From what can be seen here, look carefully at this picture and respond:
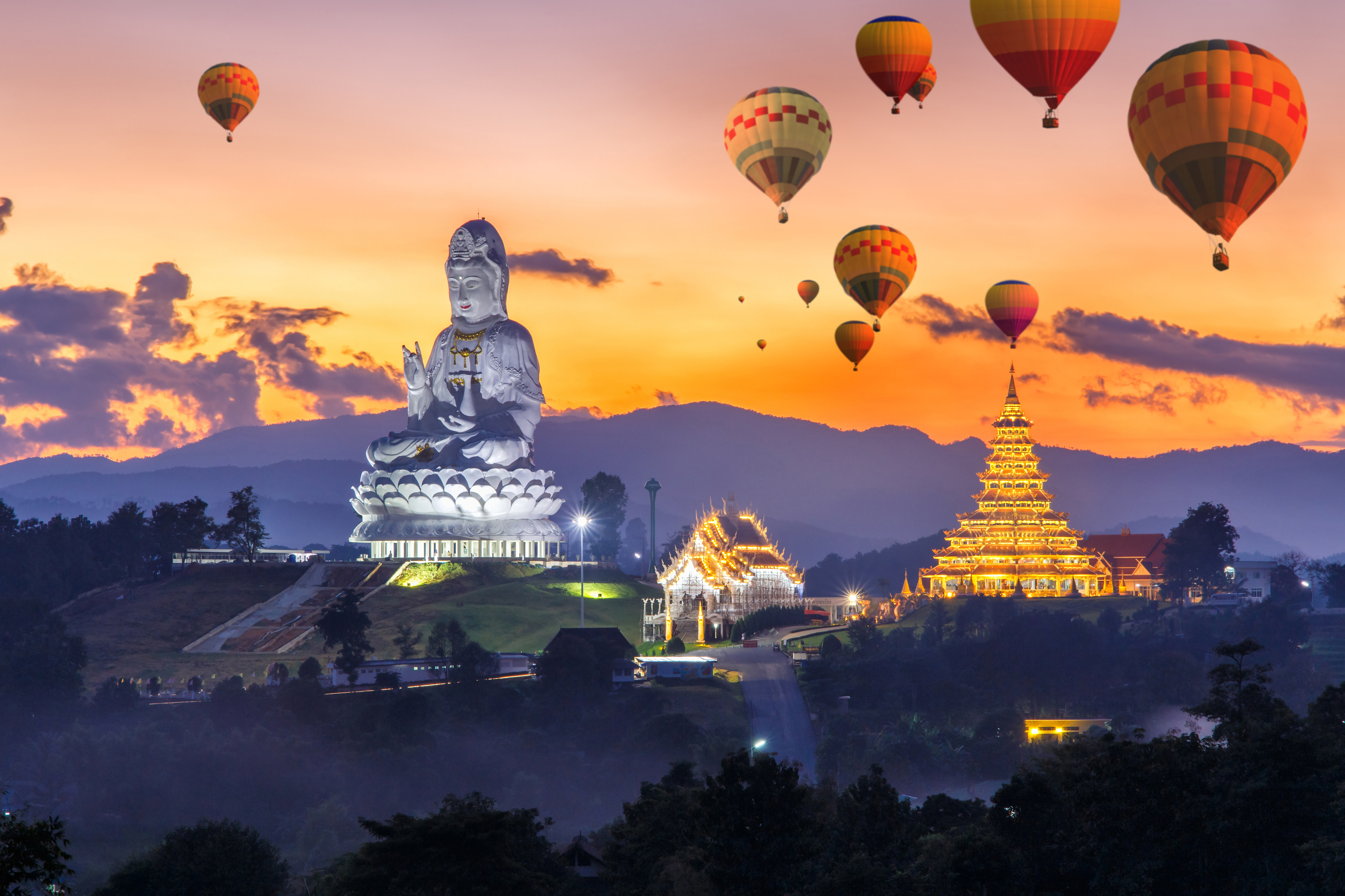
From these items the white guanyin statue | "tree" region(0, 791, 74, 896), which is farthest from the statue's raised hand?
→ "tree" region(0, 791, 74, 896)

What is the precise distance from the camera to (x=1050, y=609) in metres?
75.6

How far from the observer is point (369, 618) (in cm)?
7338

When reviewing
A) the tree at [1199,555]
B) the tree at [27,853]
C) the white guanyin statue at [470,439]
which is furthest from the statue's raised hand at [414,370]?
the tree at [27,853]

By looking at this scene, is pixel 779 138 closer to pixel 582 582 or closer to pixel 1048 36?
pixel 1048 36

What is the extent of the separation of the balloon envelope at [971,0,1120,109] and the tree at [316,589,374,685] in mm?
36037

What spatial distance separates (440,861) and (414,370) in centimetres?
5842

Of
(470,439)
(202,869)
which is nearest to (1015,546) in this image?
(470,439)

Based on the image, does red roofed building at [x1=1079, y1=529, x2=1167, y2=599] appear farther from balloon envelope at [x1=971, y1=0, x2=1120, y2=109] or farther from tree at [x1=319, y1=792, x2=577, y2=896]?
tree at [x1=319, y1=792, x2=577, y2=896]

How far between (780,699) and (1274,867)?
30.6 m

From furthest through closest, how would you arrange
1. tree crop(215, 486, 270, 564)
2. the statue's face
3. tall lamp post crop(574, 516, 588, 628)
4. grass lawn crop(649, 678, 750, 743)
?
1. tree crop(215, 486, 270, 564)
2. the statue's face
3. tall lamp post crop(574, 516, 588, 628)
4. grass lawn crop(649, 678, 750, 743)

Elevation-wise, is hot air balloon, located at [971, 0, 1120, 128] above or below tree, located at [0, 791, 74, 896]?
above

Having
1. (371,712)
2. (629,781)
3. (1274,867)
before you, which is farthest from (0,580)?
(1274,867)

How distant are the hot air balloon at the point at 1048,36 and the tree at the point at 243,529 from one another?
5679 cm

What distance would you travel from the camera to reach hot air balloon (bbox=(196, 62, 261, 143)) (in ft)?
239
